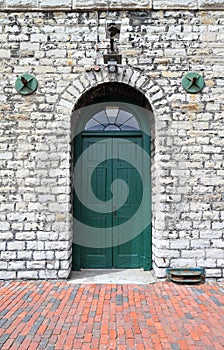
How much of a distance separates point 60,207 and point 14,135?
131 centimetres

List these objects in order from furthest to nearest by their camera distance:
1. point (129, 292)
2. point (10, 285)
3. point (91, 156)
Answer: point (91, 156)
point (10, 285)
point (129, 292)

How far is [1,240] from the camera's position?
4.16 metres

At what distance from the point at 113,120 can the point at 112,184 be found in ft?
3.71

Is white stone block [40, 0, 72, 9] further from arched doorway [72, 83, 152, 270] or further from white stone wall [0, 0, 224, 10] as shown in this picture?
arched doorway [72, 83, 152, 270]

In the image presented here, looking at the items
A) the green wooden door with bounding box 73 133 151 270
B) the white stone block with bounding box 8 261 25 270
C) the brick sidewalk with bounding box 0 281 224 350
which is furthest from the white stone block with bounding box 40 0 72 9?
the brick sidewalk with bounding box 0 281 224 350

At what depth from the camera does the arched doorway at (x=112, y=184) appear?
471 cm

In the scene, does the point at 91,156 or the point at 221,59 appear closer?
the point at 221,59

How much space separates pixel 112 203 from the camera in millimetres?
4781

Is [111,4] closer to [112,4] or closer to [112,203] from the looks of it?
[112,4]

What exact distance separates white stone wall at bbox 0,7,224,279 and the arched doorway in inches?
15.8

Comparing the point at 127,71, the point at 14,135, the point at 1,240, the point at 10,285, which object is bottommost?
the point at 10,285

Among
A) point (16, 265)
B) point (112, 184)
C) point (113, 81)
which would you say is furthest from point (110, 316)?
point (113, 81)

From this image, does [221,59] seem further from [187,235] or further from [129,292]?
[129,292]

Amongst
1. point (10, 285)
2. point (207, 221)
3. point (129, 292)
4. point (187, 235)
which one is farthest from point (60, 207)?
point (207, 221)
